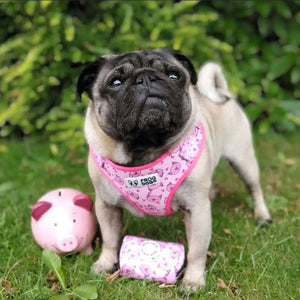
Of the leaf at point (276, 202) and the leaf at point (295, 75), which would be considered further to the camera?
the leaf at point (295, 75)

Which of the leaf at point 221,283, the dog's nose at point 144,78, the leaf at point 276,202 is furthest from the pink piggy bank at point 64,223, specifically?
the leaf at point 276,202

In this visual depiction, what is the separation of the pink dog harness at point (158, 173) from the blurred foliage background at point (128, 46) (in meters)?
1.82

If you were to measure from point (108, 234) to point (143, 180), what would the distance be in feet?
1.41

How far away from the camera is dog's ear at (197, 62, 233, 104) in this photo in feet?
8.51

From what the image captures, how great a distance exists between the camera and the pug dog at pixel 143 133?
2031 millimetres

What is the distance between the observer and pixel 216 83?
288 cm

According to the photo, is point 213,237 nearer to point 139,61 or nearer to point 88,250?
point 88,250

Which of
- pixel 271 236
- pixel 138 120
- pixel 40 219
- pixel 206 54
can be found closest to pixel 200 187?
pixel 138 120

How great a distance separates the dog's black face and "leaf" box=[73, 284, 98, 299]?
63 cm

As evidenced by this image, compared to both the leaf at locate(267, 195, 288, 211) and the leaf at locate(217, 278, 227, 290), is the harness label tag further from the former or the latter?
the leaf at locate(267, 195, 288, 211)

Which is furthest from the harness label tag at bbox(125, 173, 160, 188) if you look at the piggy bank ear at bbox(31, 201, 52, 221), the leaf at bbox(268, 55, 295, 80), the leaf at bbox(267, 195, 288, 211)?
the leaf at bbox(268, 55, 295, 80)

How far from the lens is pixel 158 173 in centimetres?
221

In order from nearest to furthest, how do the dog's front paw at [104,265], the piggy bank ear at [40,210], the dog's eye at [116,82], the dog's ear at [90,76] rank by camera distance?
the dog's eye at [116,82]
the dog's ear at [90,76]
the dog's front paw at [104,265]
the piggy bank ear at [40,210]

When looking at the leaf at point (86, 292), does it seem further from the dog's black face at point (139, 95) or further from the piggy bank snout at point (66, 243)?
the dog's black face at point (139, 95)
